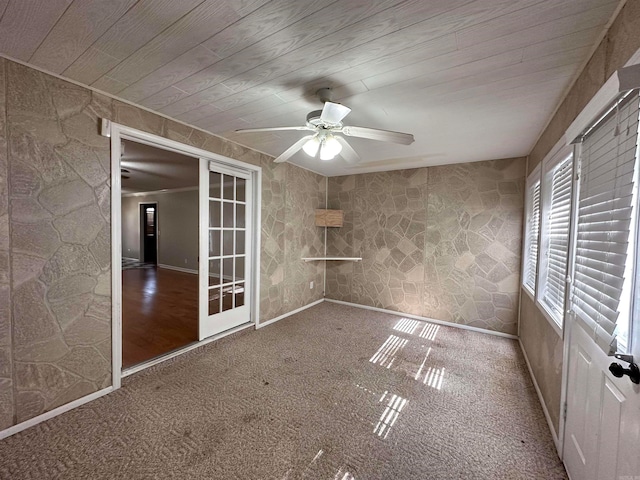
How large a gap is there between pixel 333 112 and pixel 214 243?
84.7 inches

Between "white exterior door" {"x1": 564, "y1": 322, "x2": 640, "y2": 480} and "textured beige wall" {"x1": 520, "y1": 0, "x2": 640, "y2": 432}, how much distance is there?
0.28m

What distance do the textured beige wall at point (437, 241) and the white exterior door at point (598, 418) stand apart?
2158 millimetres

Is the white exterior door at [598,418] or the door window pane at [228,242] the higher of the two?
the door window pane at [228,242]

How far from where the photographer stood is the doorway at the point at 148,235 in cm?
829

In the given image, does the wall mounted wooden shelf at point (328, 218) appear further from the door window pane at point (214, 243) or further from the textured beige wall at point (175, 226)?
the textured beige wall at point (175, 226)

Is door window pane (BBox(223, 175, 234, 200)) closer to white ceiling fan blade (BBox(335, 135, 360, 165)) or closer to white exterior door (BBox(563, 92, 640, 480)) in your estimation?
white ceiling fan blade (BBox(335, 135, 360, 165))

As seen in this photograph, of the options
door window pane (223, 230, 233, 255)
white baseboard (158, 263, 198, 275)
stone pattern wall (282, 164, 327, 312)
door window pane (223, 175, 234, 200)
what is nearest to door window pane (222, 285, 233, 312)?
door window pane (223, 230, 233, 255)

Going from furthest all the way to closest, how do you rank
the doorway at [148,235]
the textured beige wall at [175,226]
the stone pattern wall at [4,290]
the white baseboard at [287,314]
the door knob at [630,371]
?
the doorway at [148,235] → the textured beige wall at [175,226] → the white baseboard at [287,314] → the stone pattern wall at [4,290] → the door knob at [630,371]

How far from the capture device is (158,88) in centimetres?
193

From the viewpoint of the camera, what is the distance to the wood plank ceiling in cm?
119

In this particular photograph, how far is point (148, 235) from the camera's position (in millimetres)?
8477

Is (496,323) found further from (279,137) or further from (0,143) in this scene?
(0,143)

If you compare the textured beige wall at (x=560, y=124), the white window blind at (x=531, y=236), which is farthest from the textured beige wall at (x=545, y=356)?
the white window blind at (x=531, y=236)

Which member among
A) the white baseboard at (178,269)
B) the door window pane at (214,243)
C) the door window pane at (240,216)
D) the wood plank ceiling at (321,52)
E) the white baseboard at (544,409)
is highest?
the wood plank ceiling at (321,52)
